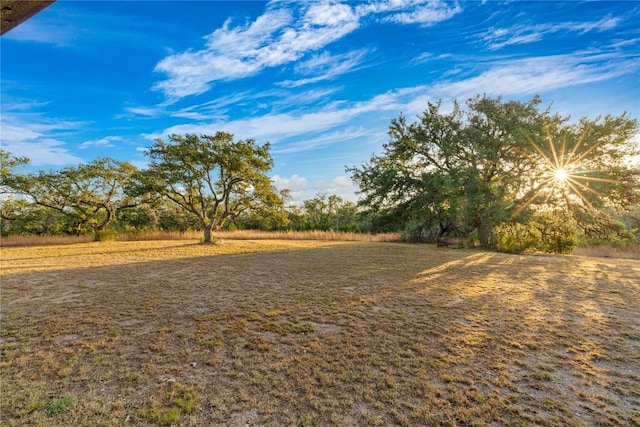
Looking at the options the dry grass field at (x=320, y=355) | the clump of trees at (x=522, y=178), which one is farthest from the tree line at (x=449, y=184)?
the dry grass field at (x=320, y=355)

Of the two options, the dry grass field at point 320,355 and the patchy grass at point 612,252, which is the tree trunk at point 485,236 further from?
the dry grass field at point 320,355

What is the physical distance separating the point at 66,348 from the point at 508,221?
44.9 feet

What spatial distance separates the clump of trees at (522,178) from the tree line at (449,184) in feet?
0.15

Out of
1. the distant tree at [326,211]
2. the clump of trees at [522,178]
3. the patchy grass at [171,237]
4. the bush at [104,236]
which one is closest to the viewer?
the clump of trees at [522,178]

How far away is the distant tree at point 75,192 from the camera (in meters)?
15.2

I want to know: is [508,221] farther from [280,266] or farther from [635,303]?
[280,266]

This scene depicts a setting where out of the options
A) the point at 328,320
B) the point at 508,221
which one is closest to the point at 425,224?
the point at 508,221

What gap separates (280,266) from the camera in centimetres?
721

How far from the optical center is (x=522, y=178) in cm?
1210

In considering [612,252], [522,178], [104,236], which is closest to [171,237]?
[104,236]

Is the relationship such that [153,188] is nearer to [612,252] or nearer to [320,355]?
[320,355]

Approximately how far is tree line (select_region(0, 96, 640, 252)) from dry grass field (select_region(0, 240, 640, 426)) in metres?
7.82

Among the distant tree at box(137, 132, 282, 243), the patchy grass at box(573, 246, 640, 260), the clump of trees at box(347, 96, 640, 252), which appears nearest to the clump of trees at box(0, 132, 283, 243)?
the distant tree at box(137, 132, 282, 243)

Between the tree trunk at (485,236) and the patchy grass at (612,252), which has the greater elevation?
the tree trunk at (485,236)
